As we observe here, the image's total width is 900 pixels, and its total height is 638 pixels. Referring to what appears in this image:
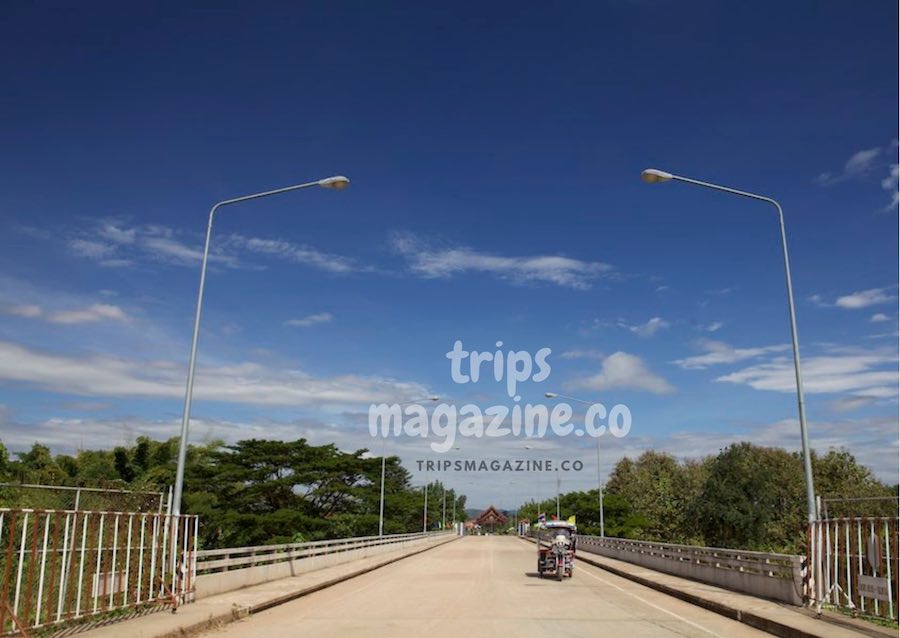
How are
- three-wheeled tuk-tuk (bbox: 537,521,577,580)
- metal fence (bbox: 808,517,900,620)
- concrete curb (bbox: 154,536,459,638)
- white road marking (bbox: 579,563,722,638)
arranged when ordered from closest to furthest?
concrete curb (bbox: 154,536,459,638) → metal fence (bbox: 808,517,900,620) → white road marking (bbox: 579,563,722,638) → three-wheeled tuk-tuk (bbox: 537,521,577,580)

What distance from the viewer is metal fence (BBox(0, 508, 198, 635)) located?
938cm

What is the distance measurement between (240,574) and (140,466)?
5479 centimetres

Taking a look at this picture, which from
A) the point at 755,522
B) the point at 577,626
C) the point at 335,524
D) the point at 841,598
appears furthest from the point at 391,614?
the point at 335,524

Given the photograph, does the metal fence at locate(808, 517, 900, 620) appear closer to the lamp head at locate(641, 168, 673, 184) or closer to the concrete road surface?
the concrete road surface

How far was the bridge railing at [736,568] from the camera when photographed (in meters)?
15.0

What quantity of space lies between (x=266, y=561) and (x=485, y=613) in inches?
531

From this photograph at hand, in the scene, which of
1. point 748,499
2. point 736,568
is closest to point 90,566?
point 736,568

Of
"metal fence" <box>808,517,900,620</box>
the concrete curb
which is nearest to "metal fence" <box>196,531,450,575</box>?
the concrete curb

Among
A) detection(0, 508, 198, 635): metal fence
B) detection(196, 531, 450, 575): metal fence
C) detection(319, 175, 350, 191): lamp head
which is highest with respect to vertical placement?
detection(319, 175, 350, 191): lamp head

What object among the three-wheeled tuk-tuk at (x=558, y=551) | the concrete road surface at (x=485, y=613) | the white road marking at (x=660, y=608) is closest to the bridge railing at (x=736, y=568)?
the concrete road surface at (x=485, y=613)

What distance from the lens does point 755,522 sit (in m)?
57.6

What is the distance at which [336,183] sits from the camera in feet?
54.6

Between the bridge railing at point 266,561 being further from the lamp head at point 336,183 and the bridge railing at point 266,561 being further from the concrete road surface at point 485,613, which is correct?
the lamp head at point 336,183

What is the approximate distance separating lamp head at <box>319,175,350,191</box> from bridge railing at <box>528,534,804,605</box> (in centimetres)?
1234
